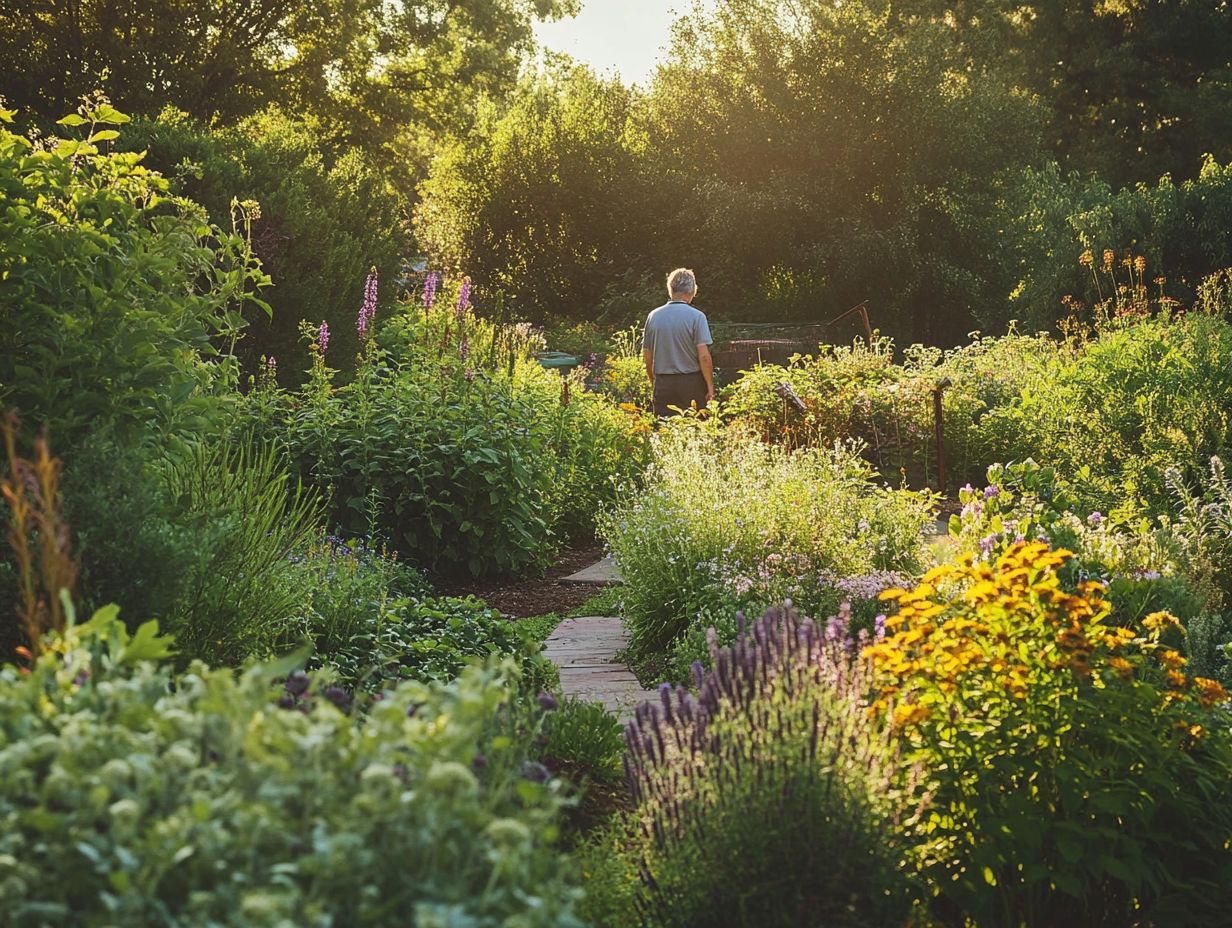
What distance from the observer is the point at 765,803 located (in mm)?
2260

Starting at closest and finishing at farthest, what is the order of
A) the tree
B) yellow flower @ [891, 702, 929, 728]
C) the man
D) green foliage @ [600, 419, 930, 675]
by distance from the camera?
yellow flower @ [891, 702, 929, 728] < green foliage @ [600, 419, 930, 675] < the man < the tree

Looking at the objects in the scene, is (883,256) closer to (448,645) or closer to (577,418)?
(577,418)

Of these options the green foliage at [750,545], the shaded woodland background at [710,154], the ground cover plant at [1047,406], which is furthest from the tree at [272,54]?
the green foliage at [750,545]

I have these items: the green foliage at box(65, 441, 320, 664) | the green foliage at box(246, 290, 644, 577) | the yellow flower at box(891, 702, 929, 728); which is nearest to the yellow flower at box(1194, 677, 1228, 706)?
the yellow flower at box(891, 702, 929, 728)

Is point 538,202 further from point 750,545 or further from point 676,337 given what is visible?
point 750,545

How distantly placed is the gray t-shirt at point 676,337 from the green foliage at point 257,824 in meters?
8.00

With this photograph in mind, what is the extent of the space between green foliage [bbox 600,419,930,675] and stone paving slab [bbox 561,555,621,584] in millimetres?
999

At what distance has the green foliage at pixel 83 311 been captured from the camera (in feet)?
12.5

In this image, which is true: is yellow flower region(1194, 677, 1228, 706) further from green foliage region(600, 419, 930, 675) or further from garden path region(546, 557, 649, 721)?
garden path region(546, 557, 649, 721)

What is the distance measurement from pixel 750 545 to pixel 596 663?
91cm

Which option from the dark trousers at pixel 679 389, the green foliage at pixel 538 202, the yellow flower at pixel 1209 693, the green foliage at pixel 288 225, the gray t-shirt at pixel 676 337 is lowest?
the yellow flower at pixel 1209 693

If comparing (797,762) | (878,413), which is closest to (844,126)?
(878,413)

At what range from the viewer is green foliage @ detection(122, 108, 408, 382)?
11586 millimetres

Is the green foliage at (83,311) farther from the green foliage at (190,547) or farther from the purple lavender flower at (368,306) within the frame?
the purple lavender flower at (368,306)
